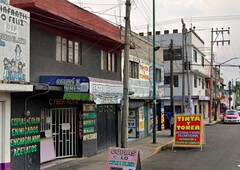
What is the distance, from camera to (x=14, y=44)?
1054 centimetres

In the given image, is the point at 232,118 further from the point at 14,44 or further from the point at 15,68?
the point at 14,44

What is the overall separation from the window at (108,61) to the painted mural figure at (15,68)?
24.6 feet

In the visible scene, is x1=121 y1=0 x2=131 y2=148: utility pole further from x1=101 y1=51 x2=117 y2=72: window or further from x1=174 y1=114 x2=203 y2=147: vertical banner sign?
x1=174 y1=114 x2=203 y2=147: vertical banner sign

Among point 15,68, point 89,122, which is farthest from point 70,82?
point 89,122

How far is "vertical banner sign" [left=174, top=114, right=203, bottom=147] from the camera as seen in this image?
18859 mm

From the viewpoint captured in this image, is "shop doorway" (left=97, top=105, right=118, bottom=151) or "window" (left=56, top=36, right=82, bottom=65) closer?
"window" (left=56, top=36, right=82, bottom=65)

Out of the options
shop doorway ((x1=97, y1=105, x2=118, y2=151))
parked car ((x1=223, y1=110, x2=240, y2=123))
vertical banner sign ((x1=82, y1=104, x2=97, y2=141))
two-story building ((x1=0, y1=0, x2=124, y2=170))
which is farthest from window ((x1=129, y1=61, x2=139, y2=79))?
parked car ((x1=223, y1=110, x2=240, y2=123))

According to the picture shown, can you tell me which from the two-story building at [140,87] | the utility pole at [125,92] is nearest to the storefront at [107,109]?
the utility pole at [125,92]

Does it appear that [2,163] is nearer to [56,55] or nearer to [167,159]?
[56,55]

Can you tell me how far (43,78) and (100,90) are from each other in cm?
208

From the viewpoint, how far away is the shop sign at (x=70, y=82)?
1270 centimetres

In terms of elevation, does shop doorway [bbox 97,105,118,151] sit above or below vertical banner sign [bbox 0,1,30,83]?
below

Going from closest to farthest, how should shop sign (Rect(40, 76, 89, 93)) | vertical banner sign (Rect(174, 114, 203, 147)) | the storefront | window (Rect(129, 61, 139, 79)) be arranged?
shop sign (Rect(40, 76, 89, 93)) → the storefront → vertical banner sign (Rect(174, 114, 203, 147)) → window (Rect(129, 61, 139, 79))

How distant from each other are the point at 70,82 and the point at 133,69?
10.2 meters
